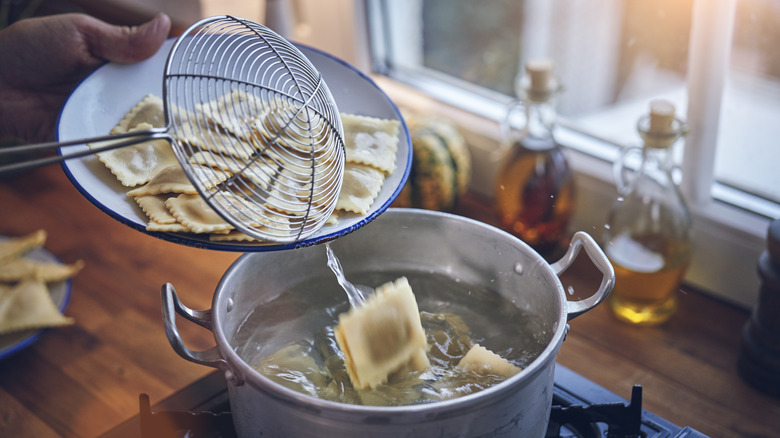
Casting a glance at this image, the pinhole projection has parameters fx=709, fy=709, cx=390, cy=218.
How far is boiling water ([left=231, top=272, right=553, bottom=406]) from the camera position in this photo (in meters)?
0.57

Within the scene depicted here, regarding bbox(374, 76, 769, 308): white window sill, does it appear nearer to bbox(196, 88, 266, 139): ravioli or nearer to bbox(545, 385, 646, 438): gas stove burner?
bbox(545, 385, 646, 438): gas stove burner

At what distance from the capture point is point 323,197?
0.60 metres

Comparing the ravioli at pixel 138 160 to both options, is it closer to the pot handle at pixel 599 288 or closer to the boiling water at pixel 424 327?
the boiling water at pixel 424 327

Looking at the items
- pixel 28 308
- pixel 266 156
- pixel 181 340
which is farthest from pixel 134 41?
pixel 28 308

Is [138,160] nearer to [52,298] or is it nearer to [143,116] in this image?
[143,116]

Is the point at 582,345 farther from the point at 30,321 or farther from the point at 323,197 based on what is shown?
the point at 30,321

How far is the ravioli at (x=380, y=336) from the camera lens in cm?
53

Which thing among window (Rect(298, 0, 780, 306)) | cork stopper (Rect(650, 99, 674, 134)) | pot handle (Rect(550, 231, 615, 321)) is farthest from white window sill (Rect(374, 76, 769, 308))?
pot handle (Rect(550, 231, 615, 321))

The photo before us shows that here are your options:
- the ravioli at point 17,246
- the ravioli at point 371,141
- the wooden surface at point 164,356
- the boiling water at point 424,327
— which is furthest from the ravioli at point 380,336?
the ravioli at point 17,246

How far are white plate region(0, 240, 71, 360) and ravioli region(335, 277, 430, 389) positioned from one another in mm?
518

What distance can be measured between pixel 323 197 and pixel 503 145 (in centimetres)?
58

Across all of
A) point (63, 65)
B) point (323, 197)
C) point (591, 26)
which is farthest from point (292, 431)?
point (591, 26)

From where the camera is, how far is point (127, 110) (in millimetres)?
654

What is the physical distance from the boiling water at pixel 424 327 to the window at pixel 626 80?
0.39 m
